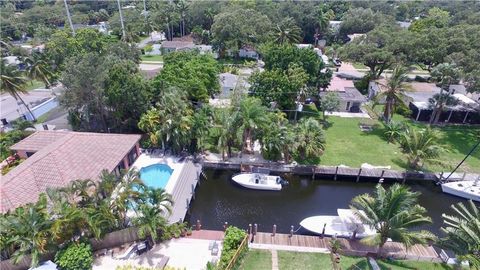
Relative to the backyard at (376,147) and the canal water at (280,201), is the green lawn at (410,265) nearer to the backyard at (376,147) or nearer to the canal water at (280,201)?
the canal water at (280,201)

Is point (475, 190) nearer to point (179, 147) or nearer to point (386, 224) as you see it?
point (386, 224)

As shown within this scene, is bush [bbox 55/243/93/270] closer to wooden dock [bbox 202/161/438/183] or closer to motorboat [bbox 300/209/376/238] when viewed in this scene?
wooden dock [bbox 202/161/438/183]

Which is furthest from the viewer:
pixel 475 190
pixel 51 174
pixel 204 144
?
pixel 204 144

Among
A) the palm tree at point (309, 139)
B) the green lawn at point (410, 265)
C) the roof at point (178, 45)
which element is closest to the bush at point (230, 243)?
the green lawn at point (410, 265)

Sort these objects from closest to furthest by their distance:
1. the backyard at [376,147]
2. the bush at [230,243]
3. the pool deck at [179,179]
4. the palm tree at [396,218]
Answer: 1. the palm tree at [396,218]
2. the bush at [230,243]
3. the pool deck at [179,179]
4. the backyard at [376,147]

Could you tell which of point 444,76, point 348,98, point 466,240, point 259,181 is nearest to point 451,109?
point 444,76

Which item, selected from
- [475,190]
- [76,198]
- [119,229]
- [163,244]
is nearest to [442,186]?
[475,190]
